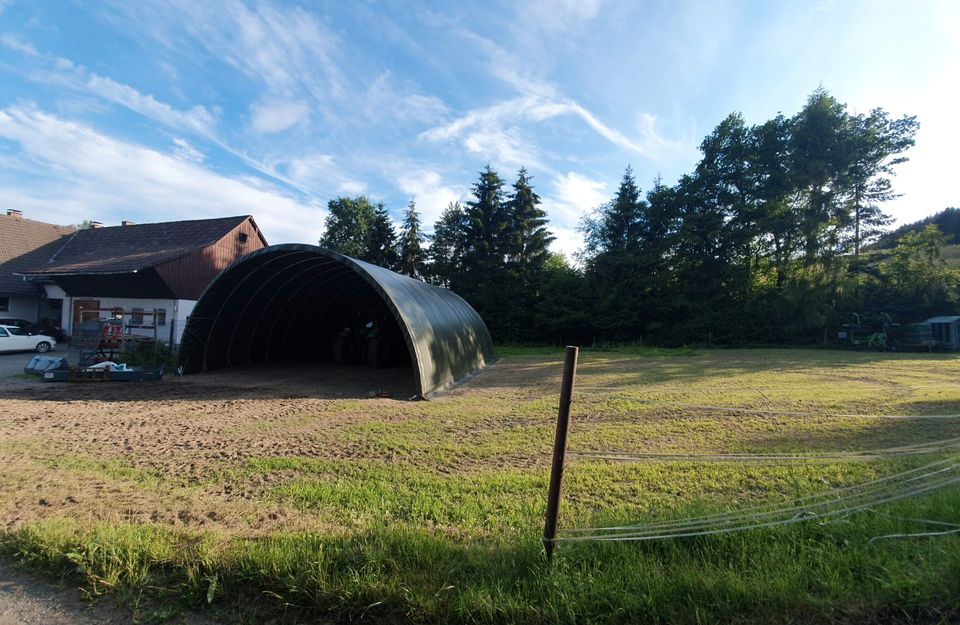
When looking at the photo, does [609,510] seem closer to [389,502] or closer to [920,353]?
[389,502]

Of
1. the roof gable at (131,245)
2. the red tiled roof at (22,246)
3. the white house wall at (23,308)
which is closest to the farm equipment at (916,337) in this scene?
the roof gable at (131,245)

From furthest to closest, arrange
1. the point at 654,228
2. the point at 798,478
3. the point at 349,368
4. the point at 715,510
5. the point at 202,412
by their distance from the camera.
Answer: the point at 654,228 → the point at 349,368 → the point at 202,412 → the point at 798,478 → the point at 715,510

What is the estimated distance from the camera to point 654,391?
1084cm

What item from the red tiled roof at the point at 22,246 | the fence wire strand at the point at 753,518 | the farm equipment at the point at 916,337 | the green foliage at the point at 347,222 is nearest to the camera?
the fence wire strand at the point at 753,518

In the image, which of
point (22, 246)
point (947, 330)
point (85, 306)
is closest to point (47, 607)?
point (85, 306)

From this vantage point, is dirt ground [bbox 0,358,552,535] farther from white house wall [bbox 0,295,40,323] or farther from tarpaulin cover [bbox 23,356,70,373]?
white house wall [bbox 0,295,40,323]

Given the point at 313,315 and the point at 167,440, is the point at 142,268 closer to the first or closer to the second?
the point at 313,315

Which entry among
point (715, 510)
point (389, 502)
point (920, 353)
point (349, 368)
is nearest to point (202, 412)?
point (389, 502)

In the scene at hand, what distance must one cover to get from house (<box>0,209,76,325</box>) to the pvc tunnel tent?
1704 cm

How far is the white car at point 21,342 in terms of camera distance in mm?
17031

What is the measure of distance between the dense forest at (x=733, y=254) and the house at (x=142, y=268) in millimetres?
14754

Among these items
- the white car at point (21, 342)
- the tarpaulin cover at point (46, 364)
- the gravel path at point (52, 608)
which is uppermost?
the white car at point (21, 342)

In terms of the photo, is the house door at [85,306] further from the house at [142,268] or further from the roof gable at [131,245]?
the roof gable at [131,245]

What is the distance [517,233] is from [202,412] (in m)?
24.9
